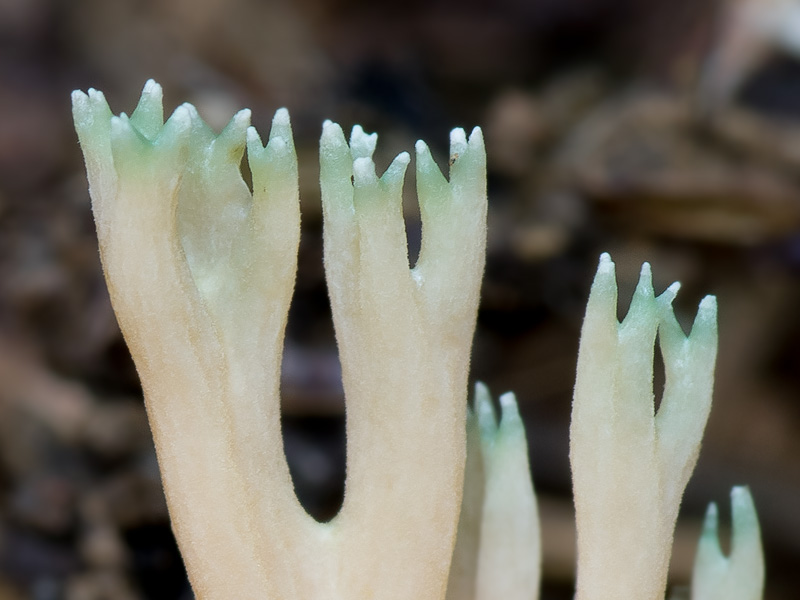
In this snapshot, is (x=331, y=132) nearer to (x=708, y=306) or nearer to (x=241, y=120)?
(x=241, y=120)

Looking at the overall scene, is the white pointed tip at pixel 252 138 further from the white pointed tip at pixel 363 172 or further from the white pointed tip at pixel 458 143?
the white pointed tip at pixel 458 143

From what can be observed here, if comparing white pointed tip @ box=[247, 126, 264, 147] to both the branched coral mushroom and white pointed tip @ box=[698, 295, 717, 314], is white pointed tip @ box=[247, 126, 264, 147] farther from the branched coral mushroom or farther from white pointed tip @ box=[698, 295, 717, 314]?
white pointed tip @ box=[698, 295, 717, 314]

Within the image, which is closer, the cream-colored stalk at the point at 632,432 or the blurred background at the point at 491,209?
the cream-colored stalk at the point at 632,432

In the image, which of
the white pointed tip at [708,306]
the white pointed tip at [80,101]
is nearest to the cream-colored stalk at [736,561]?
the white pointed tip at [708,306]

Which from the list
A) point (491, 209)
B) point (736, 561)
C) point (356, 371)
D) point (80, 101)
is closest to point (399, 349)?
point (356, 371)

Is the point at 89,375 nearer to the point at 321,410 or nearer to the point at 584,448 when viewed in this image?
the point at 321,410
